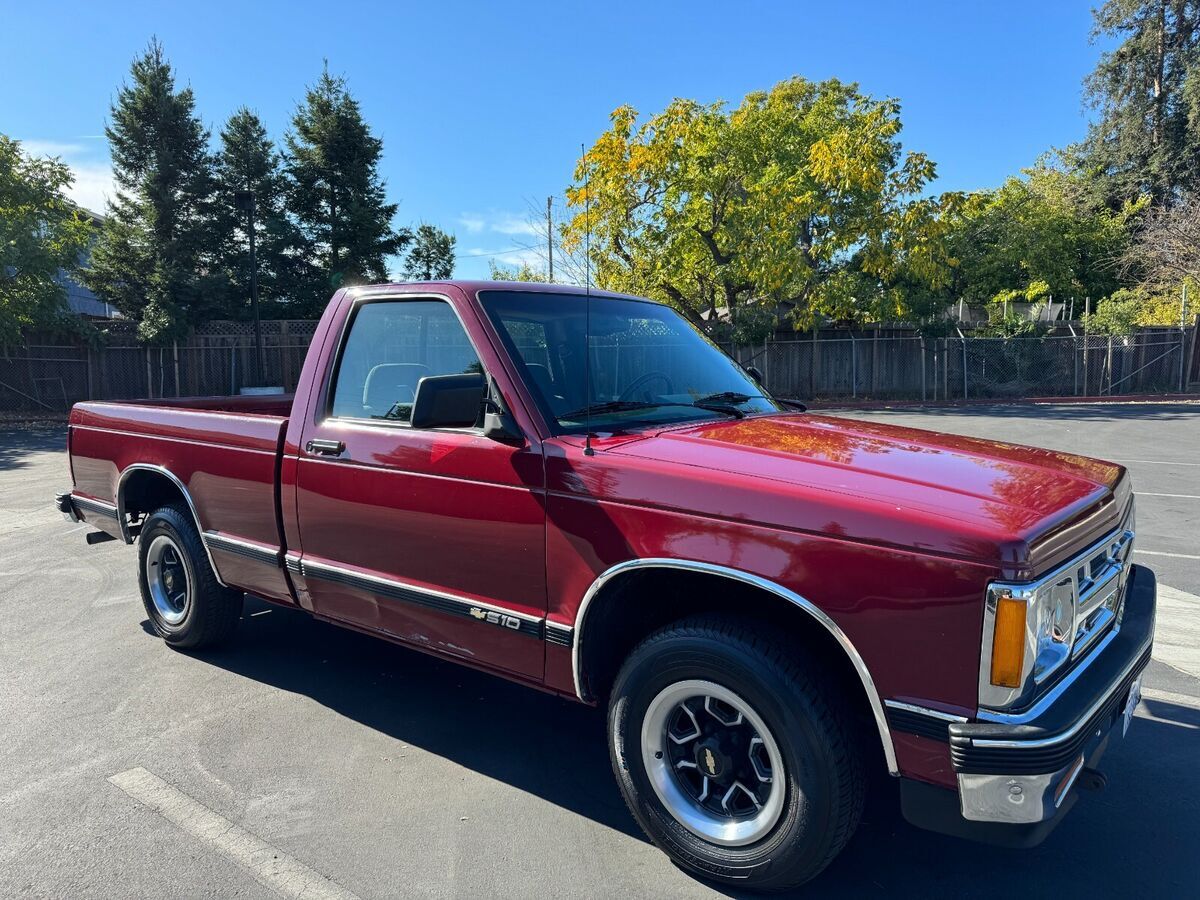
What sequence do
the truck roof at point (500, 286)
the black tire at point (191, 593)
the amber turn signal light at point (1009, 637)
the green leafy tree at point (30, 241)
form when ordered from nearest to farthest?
1. the amber turn signal light at point (1009, 637)
2. the truck roof at point (500, 286)
3. the black tire at point (191, 593)
4. the green leafy tree at point (30, 241)

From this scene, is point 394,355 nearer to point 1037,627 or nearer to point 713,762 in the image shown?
point 713,762

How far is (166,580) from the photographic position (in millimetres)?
4887

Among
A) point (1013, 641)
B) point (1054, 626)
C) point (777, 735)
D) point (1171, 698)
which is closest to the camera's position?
point (1013, 641)

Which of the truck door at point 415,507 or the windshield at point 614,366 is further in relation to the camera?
the windshield at point 614,366

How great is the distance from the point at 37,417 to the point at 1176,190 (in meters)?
43.8

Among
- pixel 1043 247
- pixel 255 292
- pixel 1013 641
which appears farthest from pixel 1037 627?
pixel 1043 247

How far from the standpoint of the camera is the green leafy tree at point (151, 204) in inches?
1008

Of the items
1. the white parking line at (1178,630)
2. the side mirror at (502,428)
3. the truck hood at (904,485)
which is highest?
the side mirror at (502,428)

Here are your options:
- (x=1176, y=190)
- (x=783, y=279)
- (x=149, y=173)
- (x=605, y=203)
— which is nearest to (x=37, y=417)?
(x=149, y=173)

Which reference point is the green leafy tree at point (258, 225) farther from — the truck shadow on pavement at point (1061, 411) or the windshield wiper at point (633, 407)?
the windshield wiper at point (633, 407)

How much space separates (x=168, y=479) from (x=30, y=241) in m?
20.9

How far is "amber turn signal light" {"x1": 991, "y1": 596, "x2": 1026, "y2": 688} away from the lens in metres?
2.07

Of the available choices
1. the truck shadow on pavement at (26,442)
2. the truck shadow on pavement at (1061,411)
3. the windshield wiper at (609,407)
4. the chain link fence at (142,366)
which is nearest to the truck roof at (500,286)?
the windshield wiper at (609,407)

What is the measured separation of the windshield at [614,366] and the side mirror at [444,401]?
26 cm
